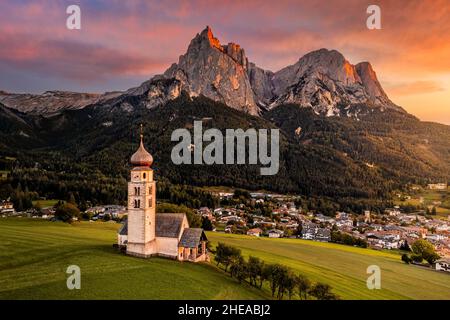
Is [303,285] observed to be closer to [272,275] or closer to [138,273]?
[272,275]

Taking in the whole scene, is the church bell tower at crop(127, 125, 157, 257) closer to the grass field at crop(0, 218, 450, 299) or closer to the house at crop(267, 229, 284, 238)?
the grass field at crop(0, 218, 450, 299)

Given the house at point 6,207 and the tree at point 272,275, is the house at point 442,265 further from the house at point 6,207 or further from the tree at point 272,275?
the house at point 6,207

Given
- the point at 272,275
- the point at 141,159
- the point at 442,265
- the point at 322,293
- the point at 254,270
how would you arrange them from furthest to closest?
the point at 442,265 < the point at 141,159 < the point at 254,270 < the point at 272,275 < the point at 322,293

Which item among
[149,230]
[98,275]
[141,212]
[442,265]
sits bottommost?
[442,265]

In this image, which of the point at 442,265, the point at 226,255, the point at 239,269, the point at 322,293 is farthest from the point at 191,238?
the point at 442,265

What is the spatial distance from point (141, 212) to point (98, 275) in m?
10.8

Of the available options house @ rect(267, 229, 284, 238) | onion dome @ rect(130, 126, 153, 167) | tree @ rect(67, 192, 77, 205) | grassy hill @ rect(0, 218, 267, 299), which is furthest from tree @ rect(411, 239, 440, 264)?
tree @ rect(67, 192, 77, 205)

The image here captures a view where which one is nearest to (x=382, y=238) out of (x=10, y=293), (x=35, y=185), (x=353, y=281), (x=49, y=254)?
(x=353, y=281)

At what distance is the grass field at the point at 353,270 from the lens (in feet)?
168

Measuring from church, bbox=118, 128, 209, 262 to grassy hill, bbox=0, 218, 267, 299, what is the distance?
70.3 inches

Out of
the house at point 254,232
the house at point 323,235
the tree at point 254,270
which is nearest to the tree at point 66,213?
the house at point 254,232

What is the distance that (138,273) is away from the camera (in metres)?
42.0
